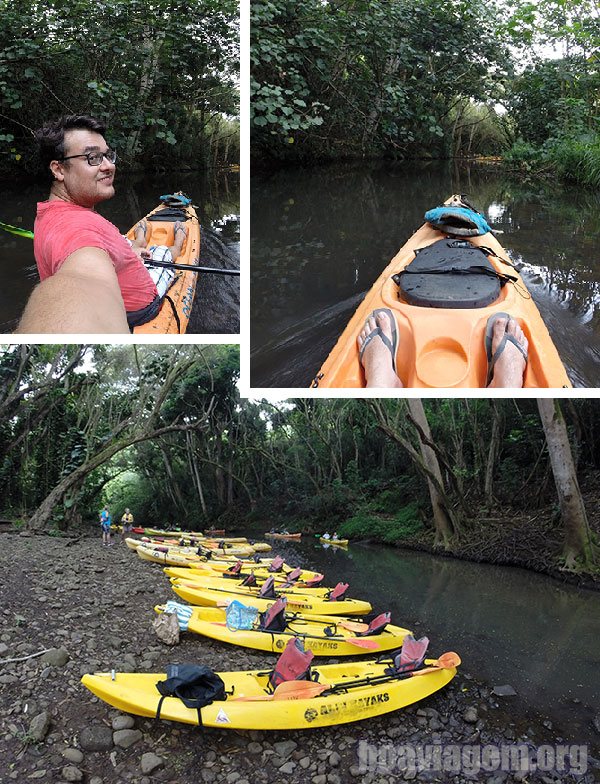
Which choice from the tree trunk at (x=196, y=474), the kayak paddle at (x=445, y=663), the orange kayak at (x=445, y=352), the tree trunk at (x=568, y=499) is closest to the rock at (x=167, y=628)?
the kayak paddle at (x=445, y=663)

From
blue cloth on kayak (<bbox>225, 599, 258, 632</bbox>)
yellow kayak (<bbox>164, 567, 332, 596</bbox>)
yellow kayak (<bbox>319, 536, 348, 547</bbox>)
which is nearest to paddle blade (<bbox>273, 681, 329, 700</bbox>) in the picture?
blue cloth on kayak (<bbox>225, 599, 258, 632</bbox>)

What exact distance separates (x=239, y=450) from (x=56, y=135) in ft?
51.7

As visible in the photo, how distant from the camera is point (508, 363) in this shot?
3.09 meters

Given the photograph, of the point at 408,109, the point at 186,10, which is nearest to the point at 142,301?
the point at 186,10

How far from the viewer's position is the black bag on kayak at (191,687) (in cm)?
348

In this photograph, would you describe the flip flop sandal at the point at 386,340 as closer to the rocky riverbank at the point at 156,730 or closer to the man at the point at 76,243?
the man at the point at 76,243

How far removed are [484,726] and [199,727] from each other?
1.97m

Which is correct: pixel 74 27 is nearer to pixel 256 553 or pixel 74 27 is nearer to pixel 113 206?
pixel 113 206

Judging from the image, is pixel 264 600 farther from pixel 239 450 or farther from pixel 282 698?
pixel 239 450

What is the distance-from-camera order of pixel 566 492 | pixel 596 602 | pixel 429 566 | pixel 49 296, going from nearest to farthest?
1. pixel 49 296
2. pixel 596 602
3. pixel 566 492
4. pixel 429 566

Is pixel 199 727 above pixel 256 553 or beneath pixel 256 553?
above

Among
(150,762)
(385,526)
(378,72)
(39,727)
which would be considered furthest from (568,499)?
(378,72)

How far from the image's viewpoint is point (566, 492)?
24.1ft

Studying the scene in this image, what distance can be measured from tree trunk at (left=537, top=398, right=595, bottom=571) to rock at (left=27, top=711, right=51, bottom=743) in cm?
610
